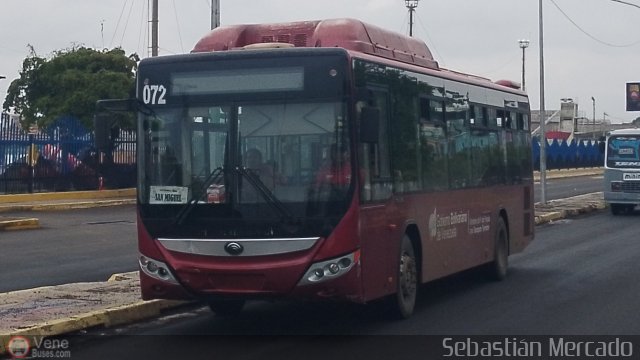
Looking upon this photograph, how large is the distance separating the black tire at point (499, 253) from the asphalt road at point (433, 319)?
0.58 ft

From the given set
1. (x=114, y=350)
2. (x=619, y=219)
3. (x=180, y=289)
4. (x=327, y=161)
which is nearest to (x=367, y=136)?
(x=327, y=161)

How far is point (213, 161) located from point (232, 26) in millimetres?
2467

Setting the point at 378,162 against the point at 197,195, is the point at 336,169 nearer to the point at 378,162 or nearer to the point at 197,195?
the point at 378,162

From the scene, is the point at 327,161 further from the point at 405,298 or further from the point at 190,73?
the point at 405,298

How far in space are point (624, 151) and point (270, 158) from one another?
24.9 metres

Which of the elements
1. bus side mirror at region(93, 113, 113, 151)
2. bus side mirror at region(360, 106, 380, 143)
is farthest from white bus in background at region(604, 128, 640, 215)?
bus side mirror at region(93, 113, 113, 151)

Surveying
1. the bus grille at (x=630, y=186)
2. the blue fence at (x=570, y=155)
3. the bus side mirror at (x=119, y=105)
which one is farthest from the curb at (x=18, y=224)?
the blue fence at (x=570, y=155)

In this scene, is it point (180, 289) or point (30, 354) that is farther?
point (180, 289)

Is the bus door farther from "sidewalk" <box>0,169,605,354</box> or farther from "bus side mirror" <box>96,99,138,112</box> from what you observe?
"sidewalk" <box>0,169,605,354</box>

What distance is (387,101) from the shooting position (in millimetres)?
12141

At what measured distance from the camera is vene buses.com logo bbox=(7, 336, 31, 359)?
10.4 metres

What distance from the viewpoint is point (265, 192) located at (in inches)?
428

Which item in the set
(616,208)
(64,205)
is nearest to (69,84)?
(64,205)

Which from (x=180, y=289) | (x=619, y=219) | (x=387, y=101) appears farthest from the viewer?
(x=619, y=219)
